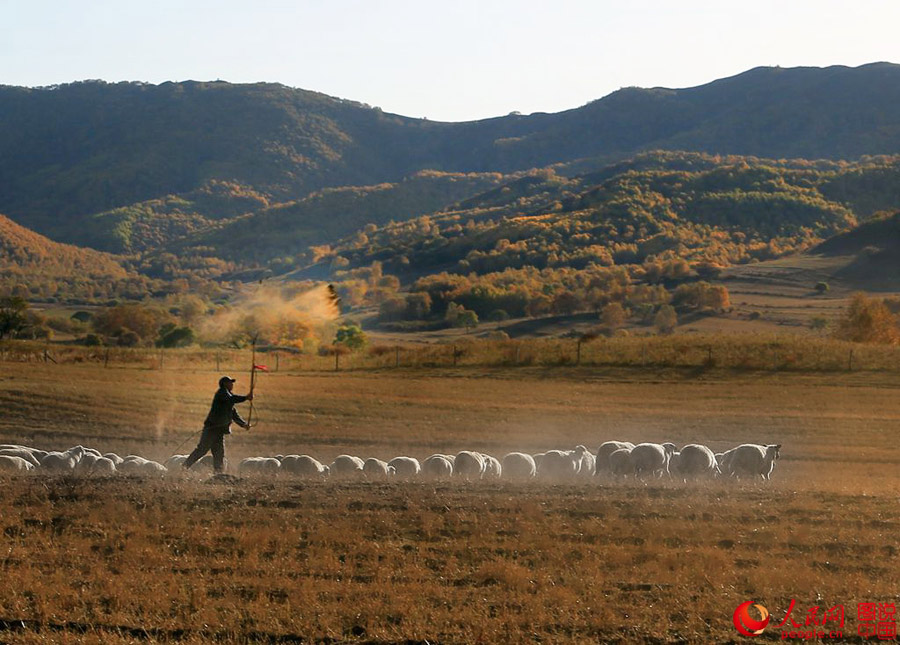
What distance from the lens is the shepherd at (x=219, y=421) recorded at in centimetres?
1994

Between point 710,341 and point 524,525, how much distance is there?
5225cm

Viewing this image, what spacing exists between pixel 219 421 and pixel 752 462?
11184 millimetres

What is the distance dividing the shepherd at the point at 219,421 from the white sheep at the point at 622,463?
26.0 ft

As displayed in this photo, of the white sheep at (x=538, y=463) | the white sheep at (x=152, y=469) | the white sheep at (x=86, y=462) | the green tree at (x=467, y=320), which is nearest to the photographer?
the white sheep at (x=152, y=469)

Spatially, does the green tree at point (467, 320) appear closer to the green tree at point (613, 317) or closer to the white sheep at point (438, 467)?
the green tree at point (613, 317)

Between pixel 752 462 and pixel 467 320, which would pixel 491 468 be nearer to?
pixel 752 462

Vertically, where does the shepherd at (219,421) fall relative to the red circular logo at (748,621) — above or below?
above

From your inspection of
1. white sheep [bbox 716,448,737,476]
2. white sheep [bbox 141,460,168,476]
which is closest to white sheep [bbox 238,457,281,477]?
white sheep [bbox 141,460,168,476]

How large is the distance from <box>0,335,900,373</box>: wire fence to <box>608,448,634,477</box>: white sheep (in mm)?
35723

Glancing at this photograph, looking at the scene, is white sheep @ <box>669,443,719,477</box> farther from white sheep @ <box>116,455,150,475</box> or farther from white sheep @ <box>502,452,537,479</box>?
white sheep @ <box>116,455,150,475</box>

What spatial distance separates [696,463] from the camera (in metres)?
22.9

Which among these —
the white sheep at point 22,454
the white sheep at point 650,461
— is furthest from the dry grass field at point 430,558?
the white sheep at point 22,454

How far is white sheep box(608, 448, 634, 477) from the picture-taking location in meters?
23.1

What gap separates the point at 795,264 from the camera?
6900 inches
